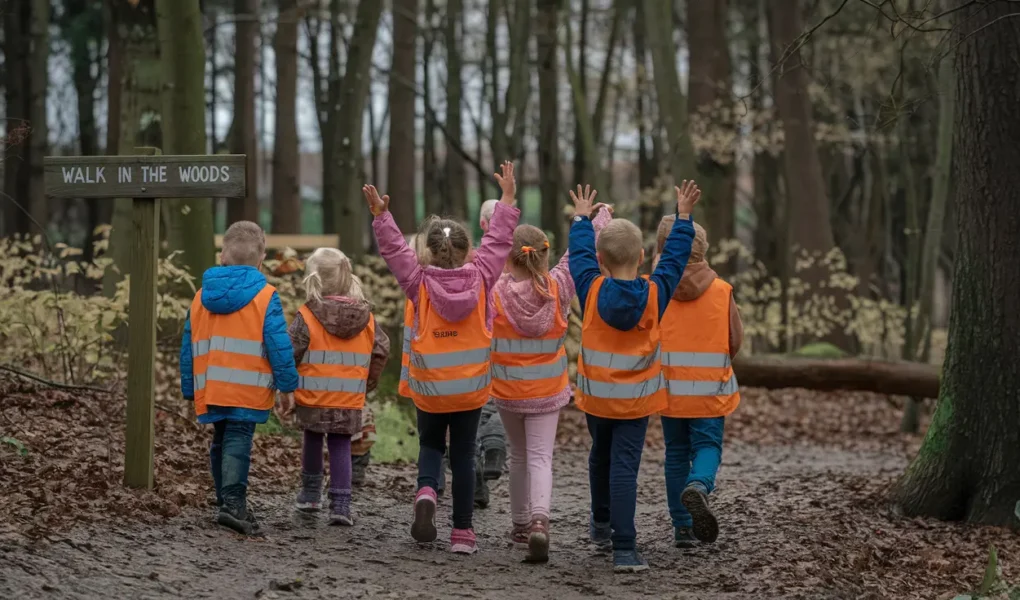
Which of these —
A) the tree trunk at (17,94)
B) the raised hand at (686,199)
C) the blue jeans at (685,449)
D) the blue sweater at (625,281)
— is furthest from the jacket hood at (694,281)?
the tree trunk at (17,94)

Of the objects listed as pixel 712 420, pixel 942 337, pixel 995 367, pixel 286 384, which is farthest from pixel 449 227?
pixel 942 337

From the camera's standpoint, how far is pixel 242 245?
6.71 m

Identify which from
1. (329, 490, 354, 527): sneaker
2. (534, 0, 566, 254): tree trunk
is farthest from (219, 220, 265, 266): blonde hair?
(534, 0, 566, 254): tree trunk

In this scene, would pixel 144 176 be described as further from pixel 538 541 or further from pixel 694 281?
pixel 694 281

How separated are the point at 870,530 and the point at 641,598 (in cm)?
249

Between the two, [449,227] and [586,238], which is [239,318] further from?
[586,238]

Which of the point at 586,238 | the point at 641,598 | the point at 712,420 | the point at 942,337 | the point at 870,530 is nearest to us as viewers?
the point at 641,598

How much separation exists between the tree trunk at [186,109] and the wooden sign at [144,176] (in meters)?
4.18

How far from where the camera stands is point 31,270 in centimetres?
1082

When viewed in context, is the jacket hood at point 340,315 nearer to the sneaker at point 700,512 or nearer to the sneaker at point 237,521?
the sneaker at point 237,521

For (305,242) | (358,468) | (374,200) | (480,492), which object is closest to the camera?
(374,200)

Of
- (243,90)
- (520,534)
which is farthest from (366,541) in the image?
(243,90)

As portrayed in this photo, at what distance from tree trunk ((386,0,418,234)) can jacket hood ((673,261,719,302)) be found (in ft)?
Answer: 47.8

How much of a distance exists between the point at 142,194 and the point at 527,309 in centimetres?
231
